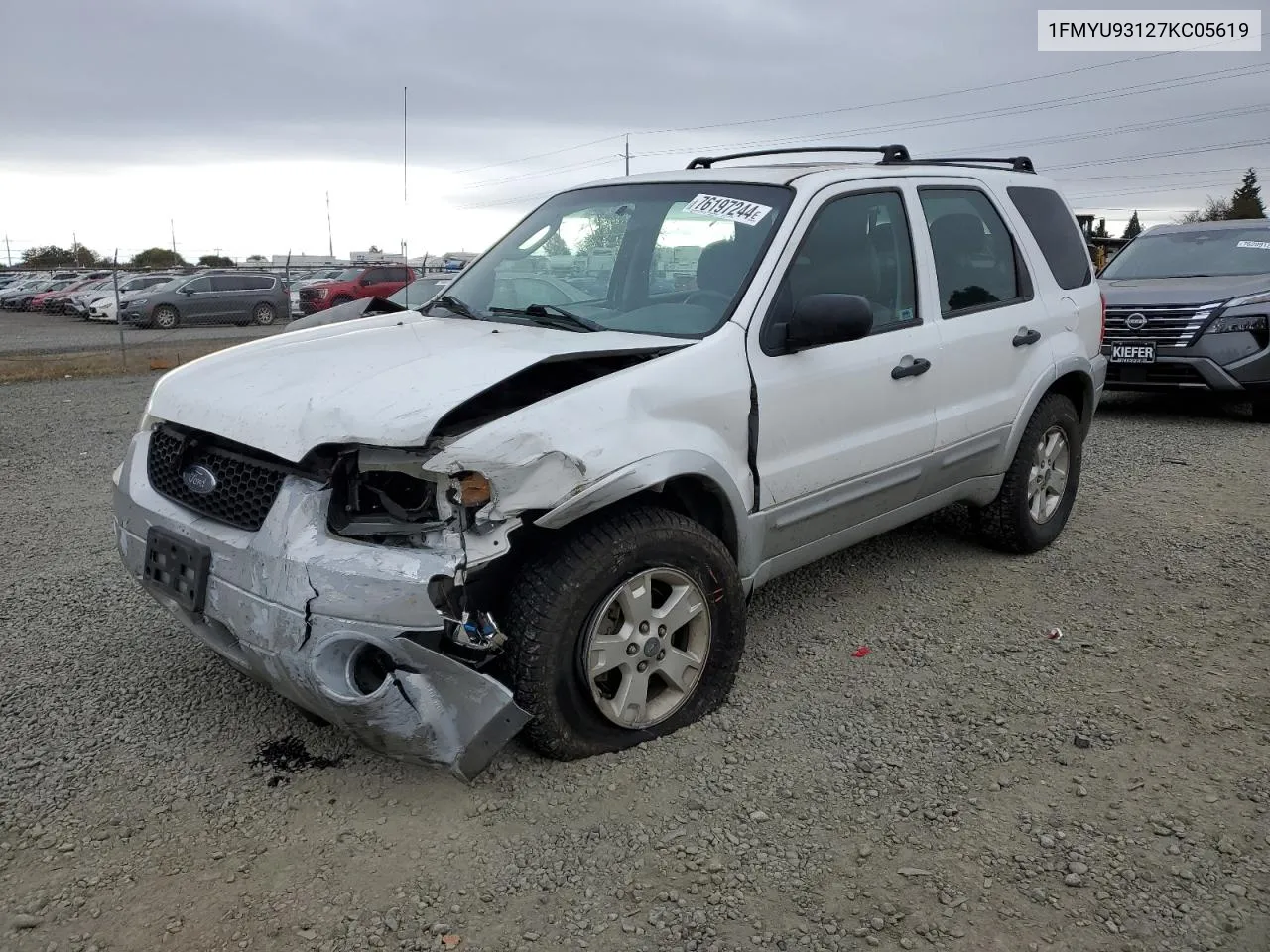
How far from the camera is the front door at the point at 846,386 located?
11.8ft

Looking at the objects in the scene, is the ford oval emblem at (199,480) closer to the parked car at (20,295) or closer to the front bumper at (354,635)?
the front bumper at (354,635)

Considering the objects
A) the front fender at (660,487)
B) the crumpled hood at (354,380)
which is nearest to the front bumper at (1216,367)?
the front fender at (660,487)

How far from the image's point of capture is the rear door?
14.3 ft

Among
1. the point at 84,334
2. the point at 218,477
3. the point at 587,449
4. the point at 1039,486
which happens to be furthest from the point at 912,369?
the point at 84,334

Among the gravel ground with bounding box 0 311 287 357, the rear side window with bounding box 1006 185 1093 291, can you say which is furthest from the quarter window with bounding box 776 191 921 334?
the gravel ground with bounding box 0 311 287 357

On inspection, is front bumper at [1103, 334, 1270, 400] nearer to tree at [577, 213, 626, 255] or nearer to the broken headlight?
tree at [577, 213, 626, 255]

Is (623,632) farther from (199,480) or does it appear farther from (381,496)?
(199,480)

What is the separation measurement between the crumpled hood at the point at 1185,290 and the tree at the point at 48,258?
47.2 m

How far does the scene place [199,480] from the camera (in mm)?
3160

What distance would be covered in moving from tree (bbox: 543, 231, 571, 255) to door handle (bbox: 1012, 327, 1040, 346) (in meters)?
2.08

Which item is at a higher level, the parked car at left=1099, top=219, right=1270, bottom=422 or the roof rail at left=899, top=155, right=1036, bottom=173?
the roof rail at left=899, top=155, right=1036, bottom=173

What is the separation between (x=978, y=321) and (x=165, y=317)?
79.1ft

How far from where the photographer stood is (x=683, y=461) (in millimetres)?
3195

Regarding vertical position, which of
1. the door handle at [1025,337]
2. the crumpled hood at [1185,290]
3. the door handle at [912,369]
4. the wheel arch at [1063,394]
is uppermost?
the crumpled hood at [1185,290]
